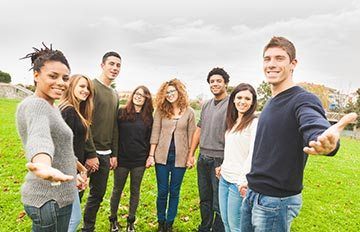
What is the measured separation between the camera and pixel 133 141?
4.71 meters

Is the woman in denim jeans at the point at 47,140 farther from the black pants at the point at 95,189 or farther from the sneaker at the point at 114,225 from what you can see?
the sneaker at the point at 114,225

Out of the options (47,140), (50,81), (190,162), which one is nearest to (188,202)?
(190,162)

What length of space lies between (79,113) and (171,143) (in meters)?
1.68

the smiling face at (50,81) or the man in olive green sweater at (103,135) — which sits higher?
the smiling face at (50,81)

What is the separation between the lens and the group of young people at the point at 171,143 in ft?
6.98

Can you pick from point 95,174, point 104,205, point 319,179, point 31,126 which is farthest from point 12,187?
point 319,179

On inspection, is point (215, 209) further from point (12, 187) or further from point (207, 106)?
point (12, 187)

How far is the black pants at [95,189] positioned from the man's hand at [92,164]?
23 centimetres

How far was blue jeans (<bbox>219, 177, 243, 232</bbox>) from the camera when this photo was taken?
3688mm

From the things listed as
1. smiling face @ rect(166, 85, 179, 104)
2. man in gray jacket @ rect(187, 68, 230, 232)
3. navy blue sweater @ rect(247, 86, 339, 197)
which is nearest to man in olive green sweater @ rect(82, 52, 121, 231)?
smiling face @ rect(166, 85, 179, 104)

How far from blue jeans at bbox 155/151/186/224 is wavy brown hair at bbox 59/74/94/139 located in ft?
4.89

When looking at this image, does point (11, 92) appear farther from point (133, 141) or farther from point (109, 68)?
point (133, 141)

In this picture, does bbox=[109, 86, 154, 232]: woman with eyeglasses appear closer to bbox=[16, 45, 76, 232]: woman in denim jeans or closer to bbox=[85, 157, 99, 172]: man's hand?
bbox=[85, 157, 99, 172]: man's hand

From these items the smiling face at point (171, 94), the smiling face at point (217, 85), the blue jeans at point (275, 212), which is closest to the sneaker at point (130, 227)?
the smiling face at point (171, 94)
